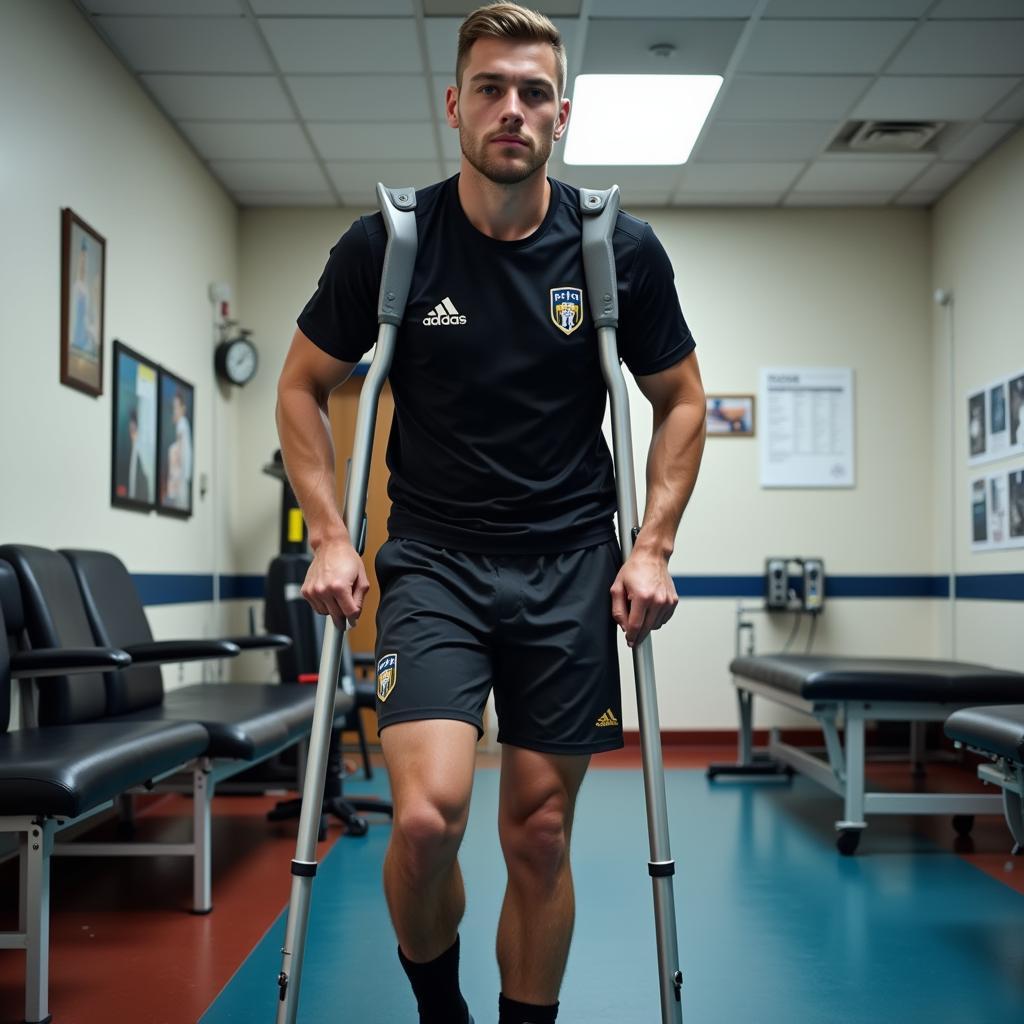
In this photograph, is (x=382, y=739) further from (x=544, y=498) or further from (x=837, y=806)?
(x=837, y=806)

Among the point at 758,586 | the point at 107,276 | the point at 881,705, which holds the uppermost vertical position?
the point at 107,276

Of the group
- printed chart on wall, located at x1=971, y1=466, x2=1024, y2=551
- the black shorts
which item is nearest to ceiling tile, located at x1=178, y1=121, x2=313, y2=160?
printed chart on wall, located at x1=971, y1=466, x2=1024, y2=551

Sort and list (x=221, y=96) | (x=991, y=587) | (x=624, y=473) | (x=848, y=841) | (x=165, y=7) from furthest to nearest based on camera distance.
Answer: (x=991, y=587)
(x=221, y=96)
(x=165, y=7)
(x=848, y=841)
(x=624, y=473)

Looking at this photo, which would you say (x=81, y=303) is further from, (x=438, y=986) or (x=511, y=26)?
(x=438, y=986)

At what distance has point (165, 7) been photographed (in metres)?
4.65

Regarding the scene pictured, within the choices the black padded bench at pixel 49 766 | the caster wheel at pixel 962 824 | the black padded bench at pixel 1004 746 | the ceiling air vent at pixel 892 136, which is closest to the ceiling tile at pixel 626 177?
the ceiling air vent at pixel 892 136

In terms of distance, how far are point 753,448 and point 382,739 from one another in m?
5.69

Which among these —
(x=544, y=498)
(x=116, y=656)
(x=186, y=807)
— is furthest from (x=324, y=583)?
(x=186, y=807)

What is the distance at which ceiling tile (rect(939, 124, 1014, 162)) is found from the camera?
5.93 m

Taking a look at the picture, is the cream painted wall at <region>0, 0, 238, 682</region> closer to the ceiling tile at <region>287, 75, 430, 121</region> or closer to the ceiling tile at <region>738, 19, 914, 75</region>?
the ceiling tile at <region>287, 75, 430, 121</region>

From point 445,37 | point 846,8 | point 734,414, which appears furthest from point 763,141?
point 445,37

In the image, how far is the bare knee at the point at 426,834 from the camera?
173cm

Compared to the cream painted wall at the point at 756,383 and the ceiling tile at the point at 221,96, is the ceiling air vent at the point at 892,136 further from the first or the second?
the ceiling tile at the point at 221,96

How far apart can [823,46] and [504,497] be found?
12.9ft
